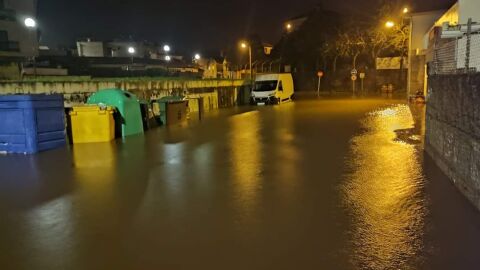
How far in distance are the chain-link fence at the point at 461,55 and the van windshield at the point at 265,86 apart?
72.9ft

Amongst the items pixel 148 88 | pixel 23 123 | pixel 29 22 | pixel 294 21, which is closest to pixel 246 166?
pixel 23 123

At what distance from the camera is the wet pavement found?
13.5 ft

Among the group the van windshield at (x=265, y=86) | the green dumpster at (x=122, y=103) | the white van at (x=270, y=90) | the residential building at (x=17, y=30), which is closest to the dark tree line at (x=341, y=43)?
the white van at (x=270, y=90)

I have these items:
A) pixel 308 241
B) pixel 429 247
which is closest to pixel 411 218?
pixel 429 247

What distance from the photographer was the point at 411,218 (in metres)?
5.15

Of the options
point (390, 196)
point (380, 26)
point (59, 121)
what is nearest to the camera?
point (390, 196)

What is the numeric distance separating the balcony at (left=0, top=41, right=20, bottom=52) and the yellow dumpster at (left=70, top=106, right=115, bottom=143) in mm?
26111

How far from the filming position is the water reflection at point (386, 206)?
4.10 meters

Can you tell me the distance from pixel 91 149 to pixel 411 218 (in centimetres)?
880

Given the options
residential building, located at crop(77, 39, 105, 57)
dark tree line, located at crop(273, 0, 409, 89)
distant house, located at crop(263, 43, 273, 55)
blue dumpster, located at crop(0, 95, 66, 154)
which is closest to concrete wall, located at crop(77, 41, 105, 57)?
residential building, located at crop(77, 39, 105, 57)

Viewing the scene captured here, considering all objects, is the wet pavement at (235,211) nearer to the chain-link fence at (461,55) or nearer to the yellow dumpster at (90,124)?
the chain-link fence at (461,55)

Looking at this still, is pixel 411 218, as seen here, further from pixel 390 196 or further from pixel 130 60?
pixel 130 60

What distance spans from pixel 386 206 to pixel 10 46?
37693 millimetres

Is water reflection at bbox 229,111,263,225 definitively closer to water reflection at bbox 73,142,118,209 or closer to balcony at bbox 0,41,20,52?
water reflection at bbox 73,142,118,209
